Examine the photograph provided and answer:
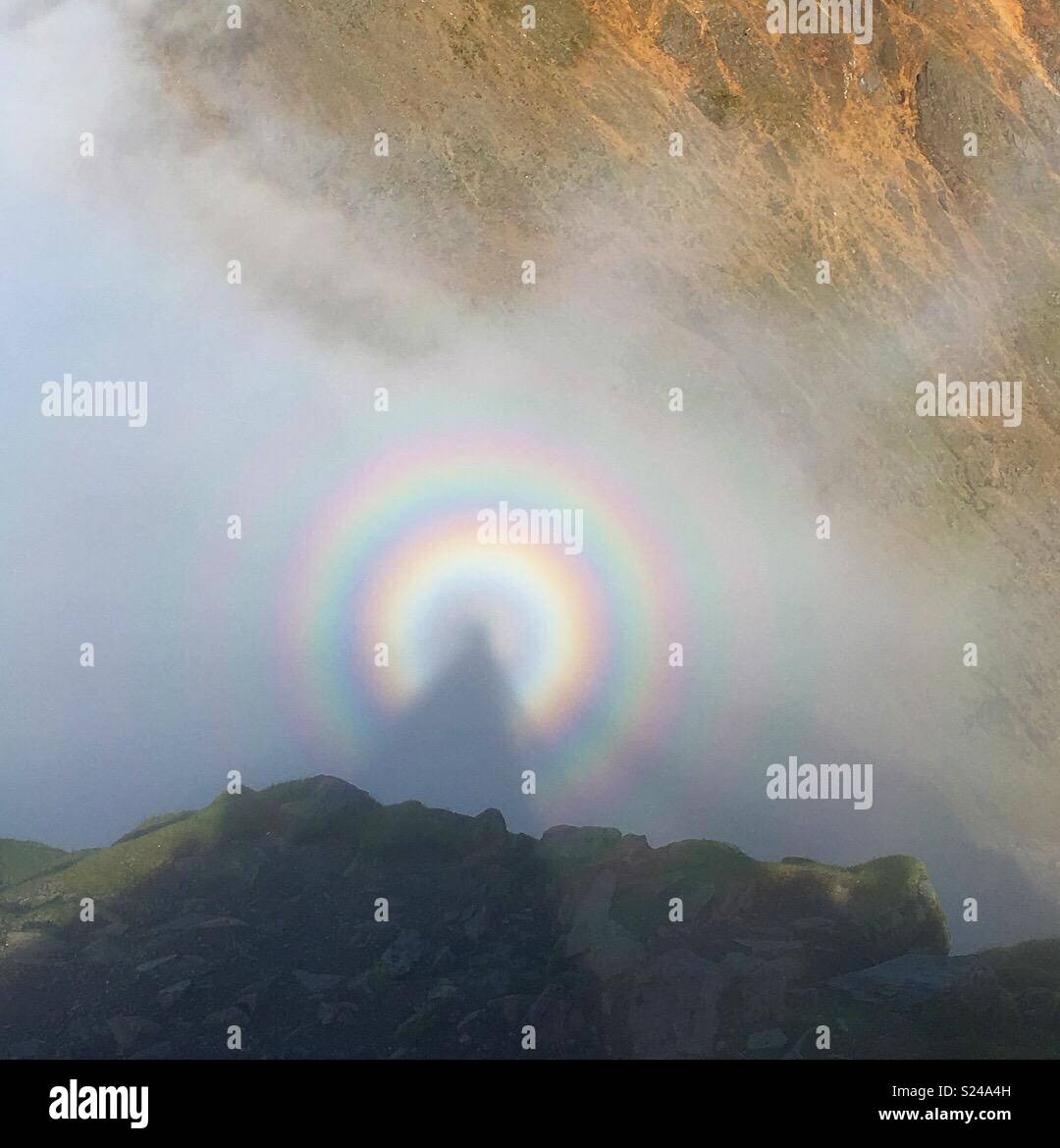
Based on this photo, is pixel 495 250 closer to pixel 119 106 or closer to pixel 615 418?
pixel 615 418

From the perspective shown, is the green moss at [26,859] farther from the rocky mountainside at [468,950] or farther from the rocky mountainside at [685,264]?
the rocky mountainside at [685,264]

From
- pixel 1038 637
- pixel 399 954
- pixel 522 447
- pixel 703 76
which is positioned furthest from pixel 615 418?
pixel 399 954

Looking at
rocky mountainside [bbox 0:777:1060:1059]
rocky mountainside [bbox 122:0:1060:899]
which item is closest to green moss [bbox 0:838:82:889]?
rocky mountainside [bbox 0:777:1060:1059]

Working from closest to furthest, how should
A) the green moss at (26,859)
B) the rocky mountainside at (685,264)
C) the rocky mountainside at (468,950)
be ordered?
the rocky mountainside at (468,950) < the green moss at (26,859) < the rocky mountainside at (685,264)

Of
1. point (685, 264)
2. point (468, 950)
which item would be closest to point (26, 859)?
point (468, 950)

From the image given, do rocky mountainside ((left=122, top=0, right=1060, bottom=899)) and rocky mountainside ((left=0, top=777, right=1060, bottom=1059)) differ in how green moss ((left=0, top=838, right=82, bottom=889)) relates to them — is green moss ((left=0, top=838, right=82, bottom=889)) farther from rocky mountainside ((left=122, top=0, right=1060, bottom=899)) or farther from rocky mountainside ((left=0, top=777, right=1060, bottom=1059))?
rocky mountainside ((left=122, top=0, right=1060, bottom=899))

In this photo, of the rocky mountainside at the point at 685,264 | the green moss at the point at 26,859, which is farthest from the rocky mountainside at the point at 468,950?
the rocky mountainside at the point at 685,264

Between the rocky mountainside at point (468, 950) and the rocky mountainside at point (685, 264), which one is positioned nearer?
the rocky mountainside at point (468, 950)

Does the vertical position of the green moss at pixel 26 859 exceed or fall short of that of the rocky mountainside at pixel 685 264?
it falls short
